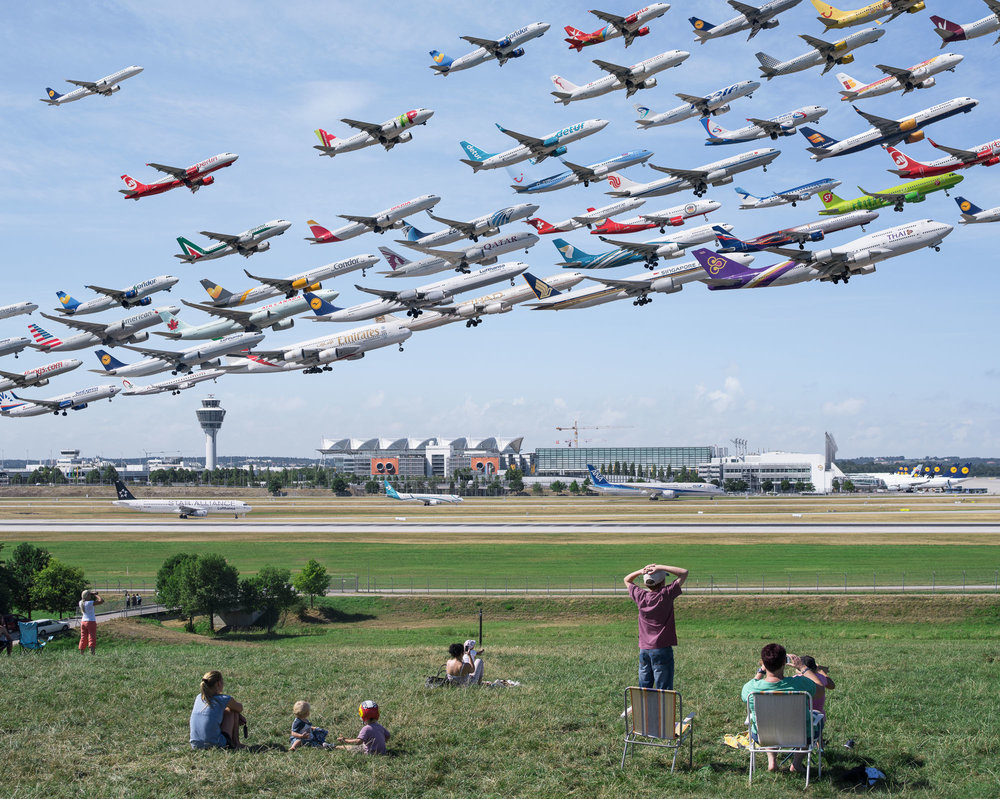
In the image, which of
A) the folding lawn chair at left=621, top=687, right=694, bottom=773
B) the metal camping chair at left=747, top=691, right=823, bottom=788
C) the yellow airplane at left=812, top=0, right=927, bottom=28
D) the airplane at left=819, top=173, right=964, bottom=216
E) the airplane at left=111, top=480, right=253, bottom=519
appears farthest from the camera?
the airplane at left=111, top=480, right=253, bottom=519

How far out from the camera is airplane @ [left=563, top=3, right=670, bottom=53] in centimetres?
6251

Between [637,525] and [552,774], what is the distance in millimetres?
100787

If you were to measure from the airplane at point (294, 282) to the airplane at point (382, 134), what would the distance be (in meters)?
11.3

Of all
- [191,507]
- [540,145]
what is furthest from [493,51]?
[191,507]

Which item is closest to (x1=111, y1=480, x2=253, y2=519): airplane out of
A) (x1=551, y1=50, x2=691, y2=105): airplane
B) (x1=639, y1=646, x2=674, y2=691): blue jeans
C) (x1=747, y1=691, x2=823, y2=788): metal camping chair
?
(x1=551, y1=50, x2=691, y2=105): airplane

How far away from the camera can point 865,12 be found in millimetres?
57469

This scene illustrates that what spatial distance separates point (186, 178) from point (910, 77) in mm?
56394

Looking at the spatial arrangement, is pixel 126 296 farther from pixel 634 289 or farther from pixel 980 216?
pixel 980 216

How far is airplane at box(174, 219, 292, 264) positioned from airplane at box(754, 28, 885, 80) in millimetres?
41681

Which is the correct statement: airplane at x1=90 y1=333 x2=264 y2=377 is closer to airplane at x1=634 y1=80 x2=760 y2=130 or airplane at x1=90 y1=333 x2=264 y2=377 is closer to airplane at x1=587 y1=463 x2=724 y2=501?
airplane at x1=634 y1=80 x2=760 y2=130

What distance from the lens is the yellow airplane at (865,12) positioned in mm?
51562

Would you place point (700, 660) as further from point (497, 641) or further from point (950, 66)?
point (950, 66)

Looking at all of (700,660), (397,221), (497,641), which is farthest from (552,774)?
(397,221)

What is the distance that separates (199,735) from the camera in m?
13.5
